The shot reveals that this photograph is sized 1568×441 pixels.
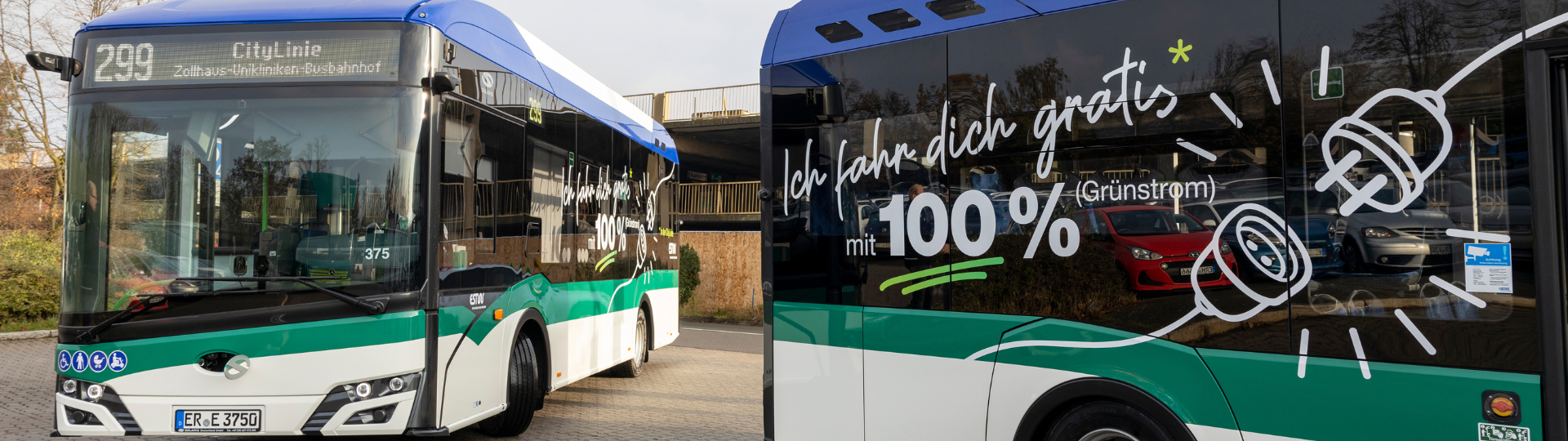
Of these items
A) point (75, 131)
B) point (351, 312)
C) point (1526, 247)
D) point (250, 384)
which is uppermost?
point (75, 131)

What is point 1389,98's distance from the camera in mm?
3133

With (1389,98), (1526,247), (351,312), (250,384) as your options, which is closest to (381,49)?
(351,312)

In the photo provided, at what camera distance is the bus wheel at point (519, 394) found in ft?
22.5

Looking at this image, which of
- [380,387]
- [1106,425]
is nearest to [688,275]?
[380,387]

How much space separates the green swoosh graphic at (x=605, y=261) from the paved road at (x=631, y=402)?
53.9 inches

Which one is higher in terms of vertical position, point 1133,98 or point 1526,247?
point 1133,98

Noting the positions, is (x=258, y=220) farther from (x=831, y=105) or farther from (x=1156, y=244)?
(x=1156, y=244)

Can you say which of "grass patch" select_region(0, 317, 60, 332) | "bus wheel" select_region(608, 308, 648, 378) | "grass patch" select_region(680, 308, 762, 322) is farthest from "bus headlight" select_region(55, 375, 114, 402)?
"grass patch" select_region(680, 308, 762, 322)

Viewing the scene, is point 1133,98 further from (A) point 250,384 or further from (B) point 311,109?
(A) point 250,384

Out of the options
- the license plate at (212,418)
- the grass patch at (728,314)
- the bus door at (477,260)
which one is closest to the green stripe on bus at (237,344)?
the license plate at (212,418)

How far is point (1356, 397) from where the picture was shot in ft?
10.5

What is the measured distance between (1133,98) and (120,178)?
5497mm

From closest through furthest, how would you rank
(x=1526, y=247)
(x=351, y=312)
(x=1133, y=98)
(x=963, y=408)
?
(x=1526, y=247)
(x=1133, y=98)
(x=963, y=408)
(x=351, y=312)

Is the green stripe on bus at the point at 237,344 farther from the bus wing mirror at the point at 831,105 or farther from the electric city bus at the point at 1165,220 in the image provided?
the bus wing mirror at the point at 831,105
